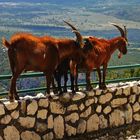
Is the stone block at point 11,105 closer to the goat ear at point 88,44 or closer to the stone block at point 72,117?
the stone block at point 72,117

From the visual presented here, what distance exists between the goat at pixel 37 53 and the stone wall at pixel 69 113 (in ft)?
1.08

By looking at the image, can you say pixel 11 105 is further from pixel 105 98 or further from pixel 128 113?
pixel 128 113

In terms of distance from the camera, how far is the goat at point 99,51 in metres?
11.5

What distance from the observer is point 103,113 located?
12.1 m

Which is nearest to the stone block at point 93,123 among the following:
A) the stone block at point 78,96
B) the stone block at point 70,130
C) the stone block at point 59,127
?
the stone block at point 70,130

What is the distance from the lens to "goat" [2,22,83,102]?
10.2 m

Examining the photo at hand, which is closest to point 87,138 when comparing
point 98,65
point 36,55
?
point 98,65

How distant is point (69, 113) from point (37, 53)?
1578 millimetres

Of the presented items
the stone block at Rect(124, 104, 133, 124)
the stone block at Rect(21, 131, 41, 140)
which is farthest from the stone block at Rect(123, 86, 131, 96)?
the stone block at Rect(21, 131, 41, 140)

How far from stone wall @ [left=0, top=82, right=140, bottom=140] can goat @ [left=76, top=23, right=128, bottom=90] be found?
40cm

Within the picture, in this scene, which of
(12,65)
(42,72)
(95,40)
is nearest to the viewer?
(12,65)

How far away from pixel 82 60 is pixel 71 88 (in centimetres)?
62

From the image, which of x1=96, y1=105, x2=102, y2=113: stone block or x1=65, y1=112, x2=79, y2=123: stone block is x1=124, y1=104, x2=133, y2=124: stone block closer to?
x1=96, y1=105, x2=102, y2=113: stone block

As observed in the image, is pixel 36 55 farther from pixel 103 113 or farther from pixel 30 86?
pixel 103 113
